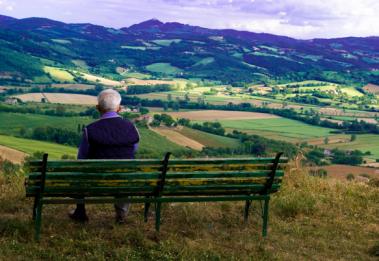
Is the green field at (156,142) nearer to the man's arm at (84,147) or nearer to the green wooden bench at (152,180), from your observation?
the green wooden bench at (152,180)

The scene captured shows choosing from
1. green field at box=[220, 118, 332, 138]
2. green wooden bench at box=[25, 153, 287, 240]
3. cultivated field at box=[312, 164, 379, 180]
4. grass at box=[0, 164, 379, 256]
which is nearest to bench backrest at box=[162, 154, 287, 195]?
green wooden bench at box=[25, 153, 287, 240]

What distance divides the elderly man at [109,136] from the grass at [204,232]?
56 cm

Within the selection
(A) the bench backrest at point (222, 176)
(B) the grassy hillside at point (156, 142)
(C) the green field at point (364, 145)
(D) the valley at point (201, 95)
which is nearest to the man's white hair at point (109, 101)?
(A) the bench backrest at point (222, 176)

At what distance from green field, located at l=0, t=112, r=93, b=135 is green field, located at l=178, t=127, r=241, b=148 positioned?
35.2 ft

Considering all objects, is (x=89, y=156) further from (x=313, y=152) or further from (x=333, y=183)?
(x=313, y=152)

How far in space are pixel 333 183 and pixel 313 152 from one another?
33.1m

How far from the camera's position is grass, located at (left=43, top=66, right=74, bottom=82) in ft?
387

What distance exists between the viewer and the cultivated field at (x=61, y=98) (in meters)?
80.1

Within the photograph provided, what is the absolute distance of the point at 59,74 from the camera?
122062mm

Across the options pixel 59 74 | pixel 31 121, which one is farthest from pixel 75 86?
pixel 31 121

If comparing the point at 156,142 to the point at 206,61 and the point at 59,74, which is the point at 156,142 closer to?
the point at 59,74

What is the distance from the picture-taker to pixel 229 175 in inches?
222

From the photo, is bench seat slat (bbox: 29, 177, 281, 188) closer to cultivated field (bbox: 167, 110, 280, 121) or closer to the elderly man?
the elderly man

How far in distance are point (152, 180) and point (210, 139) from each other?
4580cm
